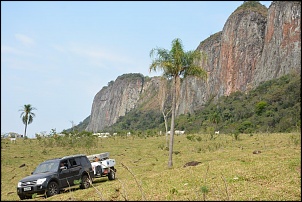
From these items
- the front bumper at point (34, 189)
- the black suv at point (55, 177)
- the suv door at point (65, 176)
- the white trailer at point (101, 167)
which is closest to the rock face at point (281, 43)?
the white trailer at point (101, 167)

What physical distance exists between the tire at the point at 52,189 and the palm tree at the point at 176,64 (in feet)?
22.6

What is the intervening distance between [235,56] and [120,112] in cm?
9086

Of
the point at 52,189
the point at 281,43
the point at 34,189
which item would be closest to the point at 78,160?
the point at 52,189

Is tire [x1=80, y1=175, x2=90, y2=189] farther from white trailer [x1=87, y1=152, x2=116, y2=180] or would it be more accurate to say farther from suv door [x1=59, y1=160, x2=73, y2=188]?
white trailer [x1=87, y1=152, x2=116, y2=180]

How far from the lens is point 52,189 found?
1284 centimetres

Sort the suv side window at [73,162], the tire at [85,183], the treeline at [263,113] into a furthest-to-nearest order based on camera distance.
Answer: the treeline at [263,113], the suv side window at [73,162], the tire at [85,183]

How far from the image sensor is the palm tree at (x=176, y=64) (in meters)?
18.5

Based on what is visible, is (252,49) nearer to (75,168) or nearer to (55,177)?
(75,168)

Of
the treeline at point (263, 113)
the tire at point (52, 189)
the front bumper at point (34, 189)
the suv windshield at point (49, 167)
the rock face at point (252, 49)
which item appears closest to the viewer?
the front bumper at point (34, 189)

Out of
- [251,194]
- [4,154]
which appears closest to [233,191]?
[251,194]

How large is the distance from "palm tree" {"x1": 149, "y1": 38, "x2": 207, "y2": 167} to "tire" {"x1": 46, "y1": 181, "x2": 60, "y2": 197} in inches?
271

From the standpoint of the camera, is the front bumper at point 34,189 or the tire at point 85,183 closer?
the front bumper at point 34,189

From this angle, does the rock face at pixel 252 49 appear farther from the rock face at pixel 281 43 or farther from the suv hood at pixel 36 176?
the suv hood at pixel 36 176

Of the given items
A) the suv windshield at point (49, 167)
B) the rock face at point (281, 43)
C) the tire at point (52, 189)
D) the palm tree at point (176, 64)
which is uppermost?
the rock face at point (281, 43)
